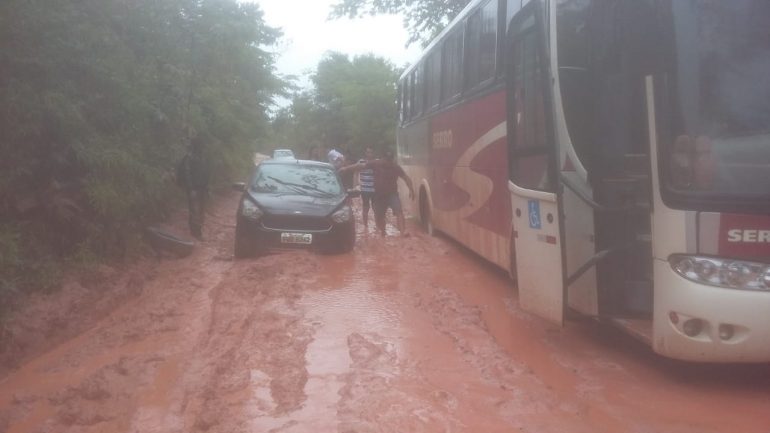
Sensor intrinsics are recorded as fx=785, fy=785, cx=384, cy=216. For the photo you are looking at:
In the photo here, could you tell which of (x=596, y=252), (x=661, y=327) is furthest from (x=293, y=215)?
(x=661, y=327)

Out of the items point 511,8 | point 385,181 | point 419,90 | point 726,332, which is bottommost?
point 726,332

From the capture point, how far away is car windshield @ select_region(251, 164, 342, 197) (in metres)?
12.9

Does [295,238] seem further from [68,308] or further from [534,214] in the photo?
[534,214]

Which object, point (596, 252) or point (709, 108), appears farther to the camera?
point (596, 252)

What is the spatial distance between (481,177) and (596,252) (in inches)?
155

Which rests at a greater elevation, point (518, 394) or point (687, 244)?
point (687, 244)

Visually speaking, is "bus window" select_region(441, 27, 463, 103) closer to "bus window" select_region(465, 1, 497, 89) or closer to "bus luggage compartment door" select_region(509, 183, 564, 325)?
"bus window" select_region(465, 1, 497, 89)

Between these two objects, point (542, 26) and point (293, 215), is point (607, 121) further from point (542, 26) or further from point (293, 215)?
point (293, 215)

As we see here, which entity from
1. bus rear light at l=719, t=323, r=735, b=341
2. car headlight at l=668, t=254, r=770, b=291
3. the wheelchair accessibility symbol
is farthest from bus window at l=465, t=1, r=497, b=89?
bus rear light at l=719, t=323, r=735, b=341

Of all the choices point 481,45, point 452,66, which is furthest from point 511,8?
point 452,66

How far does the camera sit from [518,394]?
19.1 ft

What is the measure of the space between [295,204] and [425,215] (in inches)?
188

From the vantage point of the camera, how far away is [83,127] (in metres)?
9.89

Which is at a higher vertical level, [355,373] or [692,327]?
[692,327]
